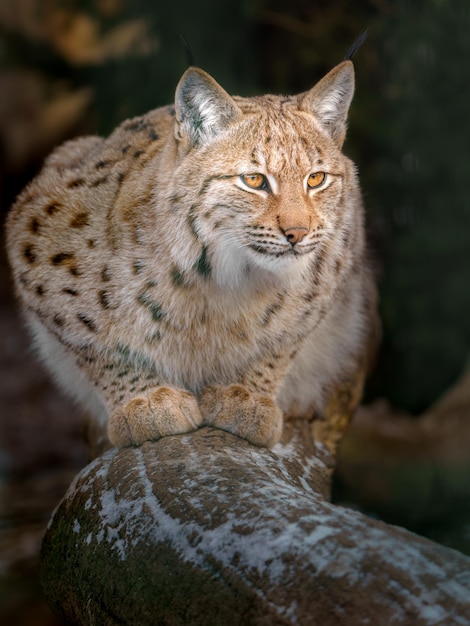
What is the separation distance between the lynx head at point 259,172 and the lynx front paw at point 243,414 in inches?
11.2

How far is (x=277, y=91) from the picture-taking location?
314cm

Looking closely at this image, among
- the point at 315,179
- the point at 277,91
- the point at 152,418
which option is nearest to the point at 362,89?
the point at 277,91

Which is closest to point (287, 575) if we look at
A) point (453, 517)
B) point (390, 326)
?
point (453, 517)

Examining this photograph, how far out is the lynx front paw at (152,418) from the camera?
1.86 metres

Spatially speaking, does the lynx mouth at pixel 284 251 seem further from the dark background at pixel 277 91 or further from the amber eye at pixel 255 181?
the dark background at pixel 277 91

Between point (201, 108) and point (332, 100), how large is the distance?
0.29 metres

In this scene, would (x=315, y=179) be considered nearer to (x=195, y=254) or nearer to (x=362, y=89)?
(x=195, y=254)

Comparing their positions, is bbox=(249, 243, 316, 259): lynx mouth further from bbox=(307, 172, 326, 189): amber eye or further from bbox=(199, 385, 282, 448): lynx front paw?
bbox=(199, 385, 282, 448): lynx front paw

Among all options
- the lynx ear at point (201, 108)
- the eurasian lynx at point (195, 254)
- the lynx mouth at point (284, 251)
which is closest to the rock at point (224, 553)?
the eurasian lynx at point (195, 254)

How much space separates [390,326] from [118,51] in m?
1.72

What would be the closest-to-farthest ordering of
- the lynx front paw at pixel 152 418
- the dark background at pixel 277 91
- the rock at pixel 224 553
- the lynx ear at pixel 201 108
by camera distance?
the rock at pixel 224 553 < the lynx ear at pixel 201 108 < the lynx front paw at pixel 152 418 < the dark background at pixel 277 91

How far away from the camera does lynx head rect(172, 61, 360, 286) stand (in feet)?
5.65

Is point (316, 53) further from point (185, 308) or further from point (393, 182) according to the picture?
point (185, 308)

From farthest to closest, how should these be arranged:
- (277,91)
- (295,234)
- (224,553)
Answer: (277,91)
(295,234)
(224,553)
